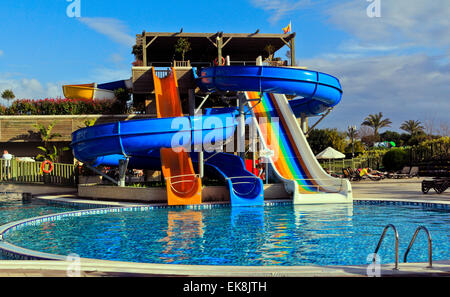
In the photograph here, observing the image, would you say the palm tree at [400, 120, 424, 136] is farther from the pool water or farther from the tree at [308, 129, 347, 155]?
the pool water

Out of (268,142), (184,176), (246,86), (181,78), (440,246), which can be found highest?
(181,78)

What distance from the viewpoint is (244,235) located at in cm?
956

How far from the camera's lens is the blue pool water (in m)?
7.46

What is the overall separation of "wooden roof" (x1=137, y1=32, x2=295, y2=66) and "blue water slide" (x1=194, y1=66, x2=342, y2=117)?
39.4 feet

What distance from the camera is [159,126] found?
1504 cm

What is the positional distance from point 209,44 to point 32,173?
1612 centimetres

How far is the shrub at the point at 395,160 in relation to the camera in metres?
31.6

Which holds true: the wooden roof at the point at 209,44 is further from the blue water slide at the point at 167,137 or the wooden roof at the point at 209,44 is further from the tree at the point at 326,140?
the tree at the point at 326,140

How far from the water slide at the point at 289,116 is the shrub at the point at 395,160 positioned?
13915 millimetres

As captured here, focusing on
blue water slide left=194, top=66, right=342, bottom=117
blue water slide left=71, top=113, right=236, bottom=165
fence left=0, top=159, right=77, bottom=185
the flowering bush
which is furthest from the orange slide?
the flowering bush

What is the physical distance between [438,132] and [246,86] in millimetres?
45852
